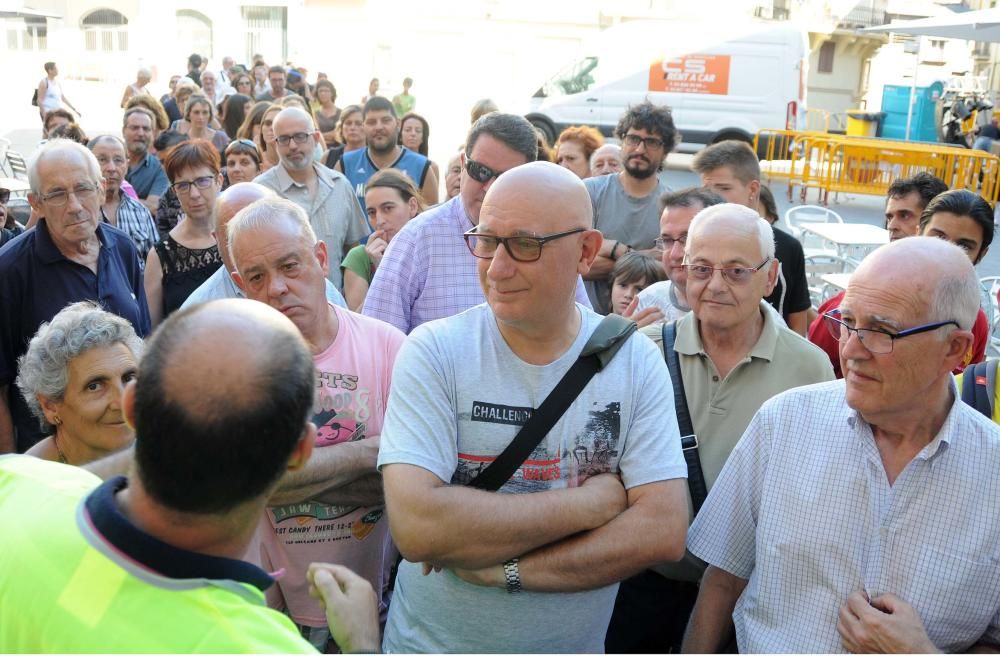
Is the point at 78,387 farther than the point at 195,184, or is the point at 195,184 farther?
the point at 195,184

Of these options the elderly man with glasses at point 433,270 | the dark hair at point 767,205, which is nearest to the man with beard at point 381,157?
the dark hair at point 767,205

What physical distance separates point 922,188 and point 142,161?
19.9ft

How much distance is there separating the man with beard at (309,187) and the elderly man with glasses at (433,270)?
226cm

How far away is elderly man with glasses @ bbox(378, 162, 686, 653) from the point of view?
2.18 metres

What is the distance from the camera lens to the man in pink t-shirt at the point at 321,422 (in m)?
2.72

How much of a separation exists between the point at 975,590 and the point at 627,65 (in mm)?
20204

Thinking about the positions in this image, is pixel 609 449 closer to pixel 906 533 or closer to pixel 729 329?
pixel 906 533

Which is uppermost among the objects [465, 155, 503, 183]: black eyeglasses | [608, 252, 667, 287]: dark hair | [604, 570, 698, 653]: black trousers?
[465, 155, 503, 183]: black eyeglasses

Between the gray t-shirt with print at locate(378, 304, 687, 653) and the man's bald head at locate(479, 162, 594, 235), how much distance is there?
1.01 ft

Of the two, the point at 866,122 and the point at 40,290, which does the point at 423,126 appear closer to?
the point at 40,290

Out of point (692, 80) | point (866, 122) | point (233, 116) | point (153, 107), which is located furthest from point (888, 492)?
point (866, 122)

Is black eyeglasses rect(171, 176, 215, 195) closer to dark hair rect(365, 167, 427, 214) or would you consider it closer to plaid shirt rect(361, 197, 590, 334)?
dark hair rect(365, 167, 427, 214)

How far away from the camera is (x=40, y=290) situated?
158 inches

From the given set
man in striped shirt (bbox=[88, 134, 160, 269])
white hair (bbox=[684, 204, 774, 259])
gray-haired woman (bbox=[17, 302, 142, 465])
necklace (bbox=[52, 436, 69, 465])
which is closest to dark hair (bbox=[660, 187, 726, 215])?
white hair (bbox=[684, 204, 774, 259])
